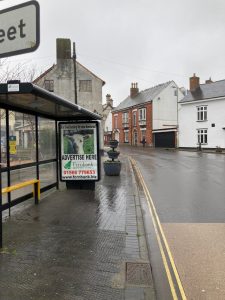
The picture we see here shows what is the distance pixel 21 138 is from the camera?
9094 mm

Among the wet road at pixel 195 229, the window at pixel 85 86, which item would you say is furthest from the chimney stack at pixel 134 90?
the wet road at pixel 195 229

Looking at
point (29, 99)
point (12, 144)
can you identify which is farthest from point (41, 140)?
point (29, 99)

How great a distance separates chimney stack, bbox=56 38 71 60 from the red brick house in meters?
18.9

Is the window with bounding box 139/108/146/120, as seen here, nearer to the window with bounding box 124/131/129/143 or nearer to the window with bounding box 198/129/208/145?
the window with bounding box 124/131/129/143

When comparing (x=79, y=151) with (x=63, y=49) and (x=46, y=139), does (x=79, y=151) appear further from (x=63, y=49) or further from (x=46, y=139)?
(x=63, y=49)

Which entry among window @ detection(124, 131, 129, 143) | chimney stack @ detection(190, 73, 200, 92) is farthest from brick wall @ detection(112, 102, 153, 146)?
chimney stack @ detection(190, 73, 200, 92)

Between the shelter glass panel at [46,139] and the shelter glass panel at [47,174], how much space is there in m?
0.26

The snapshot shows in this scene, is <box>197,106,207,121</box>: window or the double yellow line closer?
the double yellow line

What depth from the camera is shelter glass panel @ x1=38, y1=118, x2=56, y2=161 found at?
32.8ft

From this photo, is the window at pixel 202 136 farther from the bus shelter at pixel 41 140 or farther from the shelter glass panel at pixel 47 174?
the shelter glass panel at pixel 47 174

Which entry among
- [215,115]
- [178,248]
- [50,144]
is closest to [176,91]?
[215,115]

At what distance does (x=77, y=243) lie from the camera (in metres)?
5.82

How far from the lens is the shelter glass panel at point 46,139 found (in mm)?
10008

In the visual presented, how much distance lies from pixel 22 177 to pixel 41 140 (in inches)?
58.7
